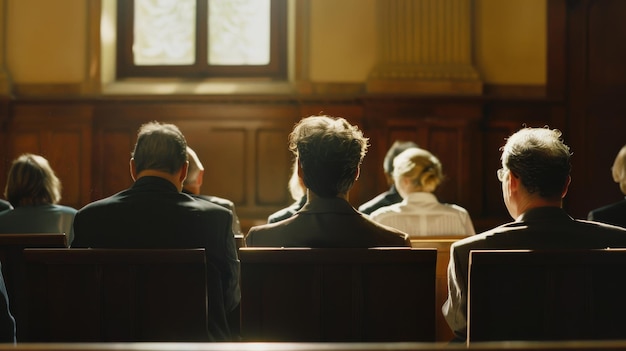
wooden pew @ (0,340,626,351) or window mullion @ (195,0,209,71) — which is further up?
window mullion @ (195,0,209,71)

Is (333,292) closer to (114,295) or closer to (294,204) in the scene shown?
(114,295)

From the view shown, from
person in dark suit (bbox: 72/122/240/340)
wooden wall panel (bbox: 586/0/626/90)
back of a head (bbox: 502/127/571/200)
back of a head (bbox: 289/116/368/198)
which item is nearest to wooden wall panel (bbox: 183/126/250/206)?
wooden wall panel (bbox: 586/0/626/90)

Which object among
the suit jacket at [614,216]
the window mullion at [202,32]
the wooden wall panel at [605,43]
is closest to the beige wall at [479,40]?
the wooden wall panel at [605,43]

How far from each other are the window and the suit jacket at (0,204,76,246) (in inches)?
162

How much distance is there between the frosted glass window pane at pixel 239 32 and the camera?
7.59 metres

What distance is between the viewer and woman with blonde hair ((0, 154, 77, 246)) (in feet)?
11.4

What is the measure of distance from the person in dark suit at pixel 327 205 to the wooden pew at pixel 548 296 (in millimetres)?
447

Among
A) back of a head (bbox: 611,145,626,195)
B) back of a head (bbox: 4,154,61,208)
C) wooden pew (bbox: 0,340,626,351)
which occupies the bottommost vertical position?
wooden pew (bbox: 0,340,626,351)

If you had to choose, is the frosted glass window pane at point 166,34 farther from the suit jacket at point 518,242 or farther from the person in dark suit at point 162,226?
the suit jacket at point 518,242

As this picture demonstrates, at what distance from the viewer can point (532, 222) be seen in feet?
7.34

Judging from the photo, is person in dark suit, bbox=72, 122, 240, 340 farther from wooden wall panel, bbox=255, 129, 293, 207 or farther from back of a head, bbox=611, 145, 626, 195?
wooden wall panel, bbox=255, 129, 293, 207

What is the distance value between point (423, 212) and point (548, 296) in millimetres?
2162

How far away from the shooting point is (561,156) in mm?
2301

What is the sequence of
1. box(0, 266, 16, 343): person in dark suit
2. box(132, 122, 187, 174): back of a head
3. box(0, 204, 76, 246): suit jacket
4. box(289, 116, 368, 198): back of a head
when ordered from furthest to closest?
1. box(0, 204, 76, 246): suit jacket
2. box(132, 122, 187, 174): back of a head
3. box(289, 116, 368, 198): back of a head
4. box(0, 266, 16, 343): person in dark suit
